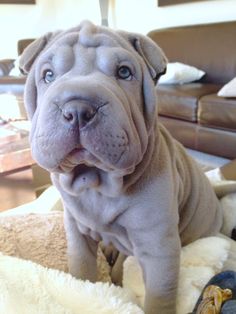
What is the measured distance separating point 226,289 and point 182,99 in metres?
1.83

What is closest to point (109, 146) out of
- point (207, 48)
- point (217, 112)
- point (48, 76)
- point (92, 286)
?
point (48, 76)

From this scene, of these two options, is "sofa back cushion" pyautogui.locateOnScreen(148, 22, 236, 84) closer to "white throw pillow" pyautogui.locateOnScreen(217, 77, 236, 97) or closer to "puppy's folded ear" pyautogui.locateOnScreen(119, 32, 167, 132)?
"white throw pillow" pyautogui.locateOnScreen(217, 77, 236, 97)

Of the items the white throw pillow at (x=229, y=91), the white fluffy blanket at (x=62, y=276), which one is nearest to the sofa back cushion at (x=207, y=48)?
the white throw pillow at (x=229, y=91)

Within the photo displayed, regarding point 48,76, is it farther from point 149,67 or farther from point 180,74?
point 180,74

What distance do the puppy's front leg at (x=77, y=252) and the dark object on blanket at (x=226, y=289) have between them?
0.77 ft

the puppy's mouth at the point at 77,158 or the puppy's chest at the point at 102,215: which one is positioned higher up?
the puppy's mouth at the point at 77,158

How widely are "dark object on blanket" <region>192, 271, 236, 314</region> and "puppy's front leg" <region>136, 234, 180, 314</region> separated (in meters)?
0.05

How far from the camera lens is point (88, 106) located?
0.47m

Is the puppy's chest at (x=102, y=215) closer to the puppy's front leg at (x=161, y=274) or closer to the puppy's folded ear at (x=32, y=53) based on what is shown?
the puppy's front leg at (x=161, y=274)

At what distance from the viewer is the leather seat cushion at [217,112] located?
81.8 inches

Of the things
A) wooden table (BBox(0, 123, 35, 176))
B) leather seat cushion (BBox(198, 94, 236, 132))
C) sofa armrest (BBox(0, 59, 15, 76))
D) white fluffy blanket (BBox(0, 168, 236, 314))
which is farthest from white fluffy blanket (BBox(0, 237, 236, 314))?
sofa armrest (BBox(0, 59, 15, 76))

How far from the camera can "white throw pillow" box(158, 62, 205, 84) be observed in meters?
2.62

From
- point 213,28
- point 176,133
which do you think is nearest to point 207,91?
point 176,133

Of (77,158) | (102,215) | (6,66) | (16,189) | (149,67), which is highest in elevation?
(149,67)
